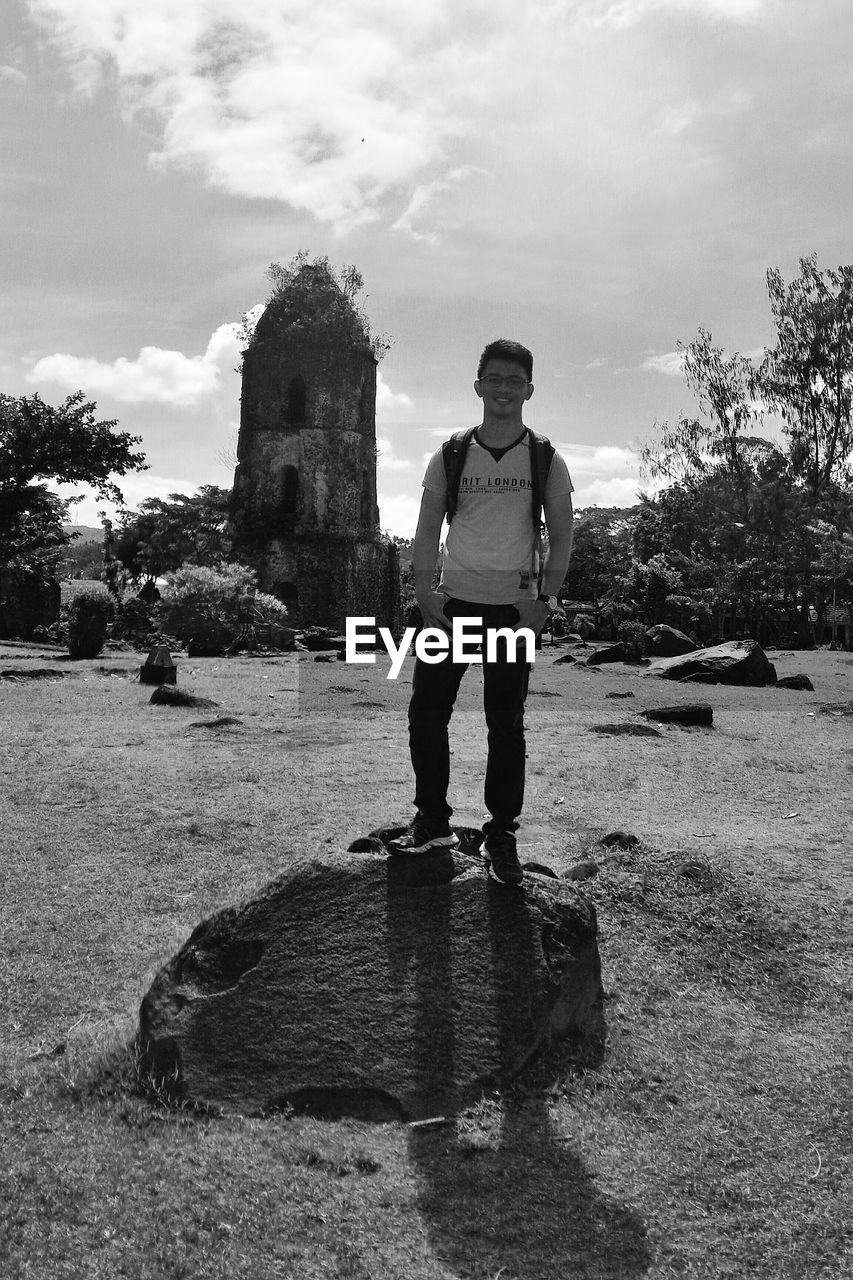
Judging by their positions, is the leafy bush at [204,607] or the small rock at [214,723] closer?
the small rock at [214,723]

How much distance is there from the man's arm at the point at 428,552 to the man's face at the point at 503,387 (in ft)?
1.13

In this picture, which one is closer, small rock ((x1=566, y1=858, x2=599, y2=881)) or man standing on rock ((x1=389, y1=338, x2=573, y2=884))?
man standing on rock ((x1=389, y1=338, x2=573, y2=884))

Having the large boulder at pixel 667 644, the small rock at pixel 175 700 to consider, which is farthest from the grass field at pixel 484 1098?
the large boulder at pixel 667 644

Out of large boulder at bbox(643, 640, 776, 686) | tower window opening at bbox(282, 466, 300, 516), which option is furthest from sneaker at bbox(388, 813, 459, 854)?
tower window opening at bbox(282, 466, 300, 516)

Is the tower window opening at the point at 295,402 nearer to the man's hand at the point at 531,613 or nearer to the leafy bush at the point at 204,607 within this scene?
the leafy bush at the point at 204,607

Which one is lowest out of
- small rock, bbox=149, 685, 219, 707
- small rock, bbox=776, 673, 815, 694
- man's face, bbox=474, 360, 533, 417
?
small rock, bbox=149, 685, 219, 707

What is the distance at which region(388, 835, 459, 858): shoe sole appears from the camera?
3.47 meters

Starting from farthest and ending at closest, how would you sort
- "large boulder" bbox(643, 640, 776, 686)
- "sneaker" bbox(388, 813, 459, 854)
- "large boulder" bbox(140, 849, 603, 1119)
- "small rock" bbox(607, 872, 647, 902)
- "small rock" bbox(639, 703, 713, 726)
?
1. "large boulder" bbox(643, 640, 776, 686)
2. "small rock" bbox(639, 703, 713, 726)
3. "small rock" bbox(607, 872, 647, 902)
4. "sneaker" bbox(388, 813, 459, 854)
5. "large boulder" bbox(140, 849, 603, 1119)

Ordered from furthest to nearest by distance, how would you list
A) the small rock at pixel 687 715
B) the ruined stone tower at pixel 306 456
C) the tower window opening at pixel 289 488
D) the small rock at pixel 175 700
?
the tower window opening at pixel 289 488
the ruined stone tower at pixel 306 456
the small rock at pixel 175 700
the small rock at pixel 687 715

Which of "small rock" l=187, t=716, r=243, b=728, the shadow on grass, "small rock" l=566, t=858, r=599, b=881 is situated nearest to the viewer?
the shadow on grass

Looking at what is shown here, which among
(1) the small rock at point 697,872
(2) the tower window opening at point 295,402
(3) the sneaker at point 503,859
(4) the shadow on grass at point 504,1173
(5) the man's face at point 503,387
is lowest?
(4) the shadow on grass at point 504,1173

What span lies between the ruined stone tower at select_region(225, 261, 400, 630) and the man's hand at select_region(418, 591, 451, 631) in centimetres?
2719

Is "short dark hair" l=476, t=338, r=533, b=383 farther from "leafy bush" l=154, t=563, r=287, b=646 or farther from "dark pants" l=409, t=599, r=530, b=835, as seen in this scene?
"leafy bush" l=154, t=563, r=287, b=646

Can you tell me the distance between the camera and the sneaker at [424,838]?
3486 millimetres
